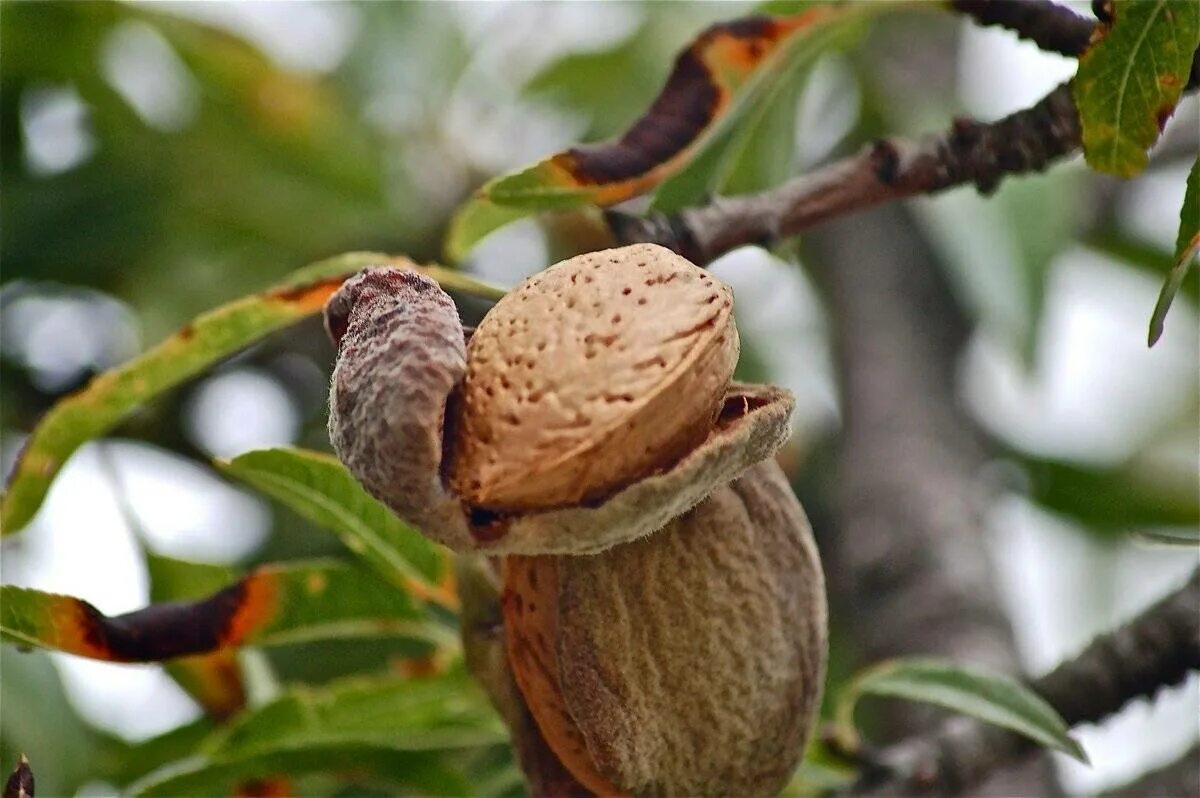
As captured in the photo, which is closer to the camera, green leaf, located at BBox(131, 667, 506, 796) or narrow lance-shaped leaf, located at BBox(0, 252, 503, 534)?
narrow lance-shaped leaf, located at BBox(0, 252, 503, 534)

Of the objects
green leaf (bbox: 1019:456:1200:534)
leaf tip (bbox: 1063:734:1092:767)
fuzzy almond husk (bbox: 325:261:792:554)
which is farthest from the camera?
green leaf (bbox: 1019:456:1200:534)

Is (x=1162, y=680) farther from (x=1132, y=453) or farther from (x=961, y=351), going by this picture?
(x=961, y=351)

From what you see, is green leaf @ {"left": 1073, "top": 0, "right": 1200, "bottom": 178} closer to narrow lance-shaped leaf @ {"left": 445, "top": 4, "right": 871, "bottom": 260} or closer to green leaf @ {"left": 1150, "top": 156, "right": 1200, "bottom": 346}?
green leaf @ {"left": 1150, "top": 156, "right": 1200, "bottom": 346}

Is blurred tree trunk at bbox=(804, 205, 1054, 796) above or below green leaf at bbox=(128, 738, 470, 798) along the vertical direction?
below

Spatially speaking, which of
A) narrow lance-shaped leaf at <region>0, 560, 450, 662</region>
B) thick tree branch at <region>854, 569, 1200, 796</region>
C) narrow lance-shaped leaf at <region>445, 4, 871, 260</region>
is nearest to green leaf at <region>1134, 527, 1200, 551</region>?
thick tree branch at <region>854, 569, 1200, 796</region>

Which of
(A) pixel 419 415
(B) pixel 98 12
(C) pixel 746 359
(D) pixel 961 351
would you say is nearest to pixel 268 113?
(B) pixel 98 12
